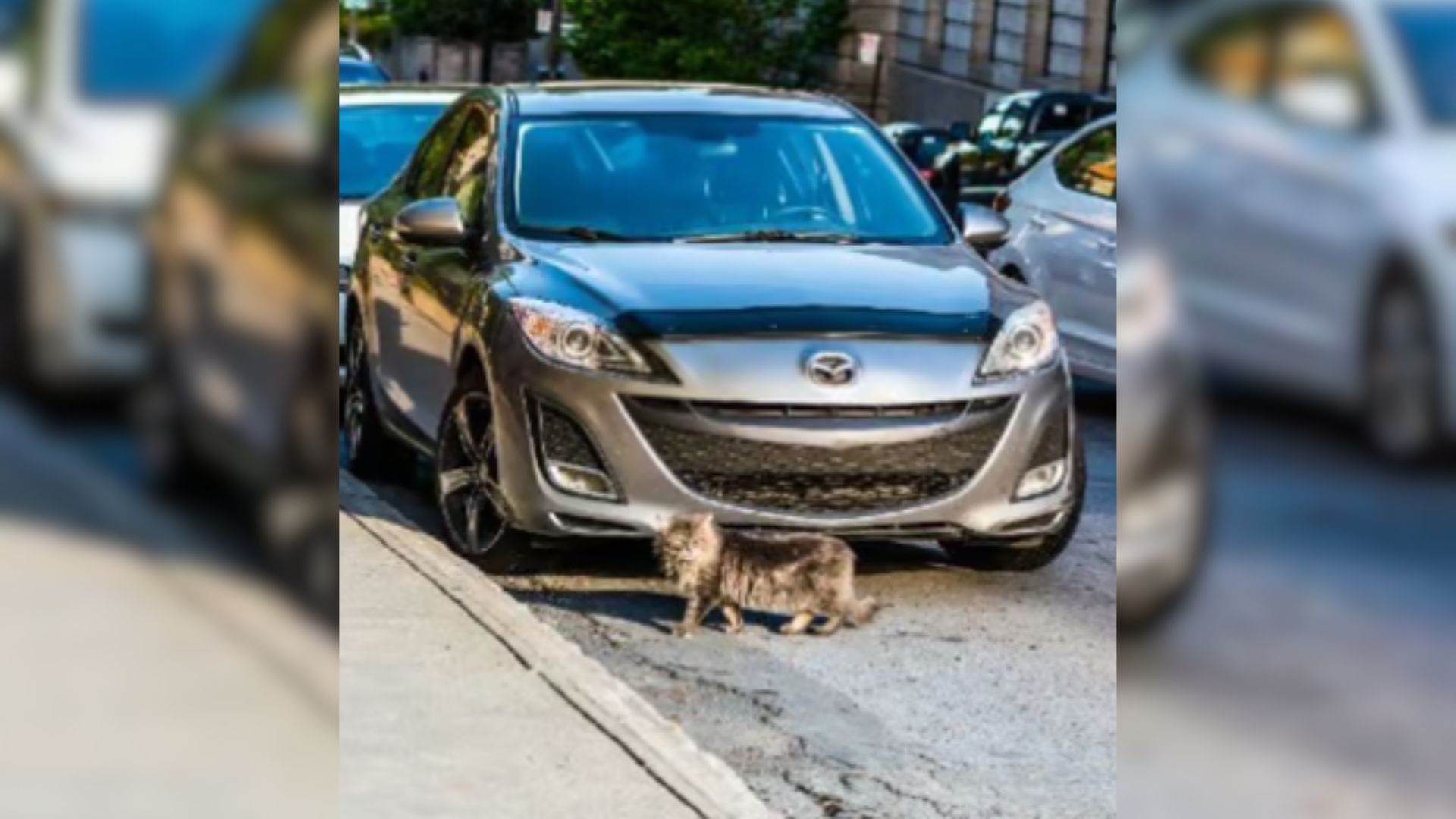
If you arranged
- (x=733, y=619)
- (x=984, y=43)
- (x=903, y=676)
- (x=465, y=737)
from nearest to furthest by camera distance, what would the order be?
(x=984, y=43) → (x=465, y=737) → (x=903, y=676) → (x=733, y=619)

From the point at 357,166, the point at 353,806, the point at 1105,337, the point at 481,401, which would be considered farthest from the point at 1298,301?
the point at 357,166

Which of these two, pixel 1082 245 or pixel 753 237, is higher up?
pixel 1082 245

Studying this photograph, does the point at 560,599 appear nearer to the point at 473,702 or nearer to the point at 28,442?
the point at 473,702

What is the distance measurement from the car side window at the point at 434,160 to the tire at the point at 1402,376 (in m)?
3.95

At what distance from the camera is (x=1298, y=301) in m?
0.58

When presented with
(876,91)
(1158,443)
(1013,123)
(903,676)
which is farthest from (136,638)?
(1013,123)

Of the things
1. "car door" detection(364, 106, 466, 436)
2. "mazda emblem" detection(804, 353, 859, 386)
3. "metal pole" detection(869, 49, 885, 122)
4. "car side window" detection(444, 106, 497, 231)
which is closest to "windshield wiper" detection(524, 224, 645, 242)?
"car side window" detection(444, 106, 497, 231)

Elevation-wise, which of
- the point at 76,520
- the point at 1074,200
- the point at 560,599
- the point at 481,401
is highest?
the point at 76,520

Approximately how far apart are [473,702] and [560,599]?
3.33 feet

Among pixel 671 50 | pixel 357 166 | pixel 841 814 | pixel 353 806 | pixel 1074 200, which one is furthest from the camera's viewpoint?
pixel 357 166

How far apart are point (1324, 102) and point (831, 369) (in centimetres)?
320

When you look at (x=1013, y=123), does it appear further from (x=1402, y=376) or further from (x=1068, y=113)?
(x=1402, y=376)

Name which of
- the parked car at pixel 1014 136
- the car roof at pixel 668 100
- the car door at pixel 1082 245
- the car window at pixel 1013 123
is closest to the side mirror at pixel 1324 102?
the car door at pixel 1082 245

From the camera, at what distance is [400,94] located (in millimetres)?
4574
